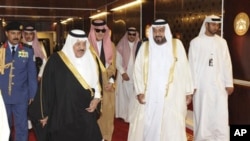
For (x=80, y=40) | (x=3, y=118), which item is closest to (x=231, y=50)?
(x=80, y=40)

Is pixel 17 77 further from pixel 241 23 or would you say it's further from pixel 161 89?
pixel 241 23

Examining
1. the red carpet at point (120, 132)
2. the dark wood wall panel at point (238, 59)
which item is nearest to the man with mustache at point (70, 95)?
the red carpet at point (120, 132)

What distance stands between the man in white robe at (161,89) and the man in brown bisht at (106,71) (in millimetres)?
840

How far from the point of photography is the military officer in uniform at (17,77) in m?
4.35

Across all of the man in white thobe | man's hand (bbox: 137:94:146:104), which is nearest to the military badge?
man's hand (bbox: 137:94:146:104)

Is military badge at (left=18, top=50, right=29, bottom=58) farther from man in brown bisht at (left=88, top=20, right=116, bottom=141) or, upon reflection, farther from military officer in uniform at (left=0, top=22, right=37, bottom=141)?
man in brown bisht at (left=88, top=20, right=116, bottom=141)

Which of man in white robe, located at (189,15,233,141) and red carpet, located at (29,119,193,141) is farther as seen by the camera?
red carpet, located at (29,119,193,141)

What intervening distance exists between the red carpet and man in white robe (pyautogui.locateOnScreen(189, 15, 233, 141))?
1.72ft

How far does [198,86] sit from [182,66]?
0.90 metres

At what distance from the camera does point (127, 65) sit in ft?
22.6

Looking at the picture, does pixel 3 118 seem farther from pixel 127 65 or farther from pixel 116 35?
pixel 116 35

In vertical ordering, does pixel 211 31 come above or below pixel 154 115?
above

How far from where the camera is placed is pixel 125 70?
694 centimetres

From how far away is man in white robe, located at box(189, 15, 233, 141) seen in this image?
16.0 ft
